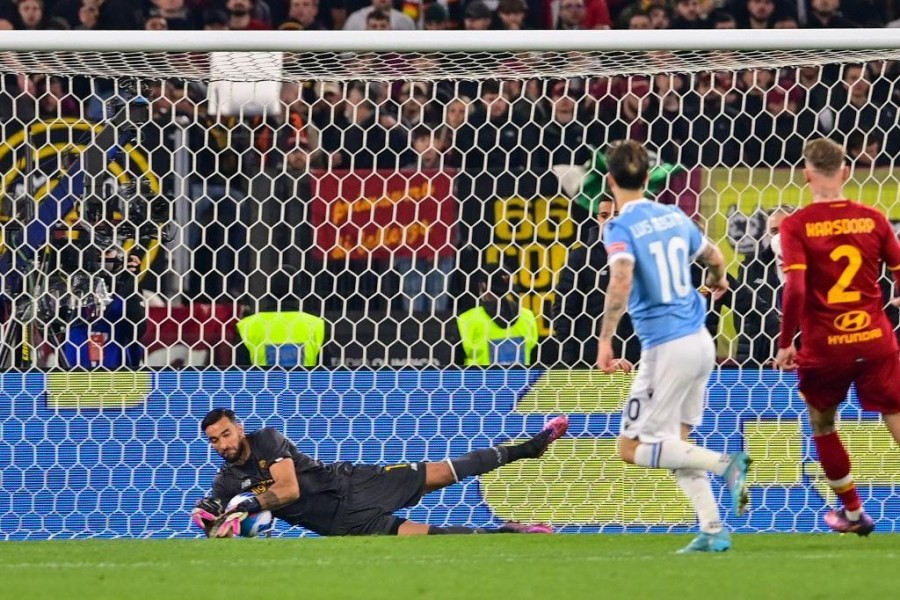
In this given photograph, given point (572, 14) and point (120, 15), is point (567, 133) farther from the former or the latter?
point (120, 15)

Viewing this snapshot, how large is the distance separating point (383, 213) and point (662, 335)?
2798mm

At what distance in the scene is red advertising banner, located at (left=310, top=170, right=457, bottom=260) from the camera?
29.6ft

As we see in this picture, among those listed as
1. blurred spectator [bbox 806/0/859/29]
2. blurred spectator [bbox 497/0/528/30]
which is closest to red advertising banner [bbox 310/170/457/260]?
blurred spectator [bbox 497/0/528/30]

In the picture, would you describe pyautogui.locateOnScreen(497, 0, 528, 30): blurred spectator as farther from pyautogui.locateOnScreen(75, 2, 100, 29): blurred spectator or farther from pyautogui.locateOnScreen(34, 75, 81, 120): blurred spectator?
pyautogui.locateOnScreen(34, 75, 81, 120): blurred spectator

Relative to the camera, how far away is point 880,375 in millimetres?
7109

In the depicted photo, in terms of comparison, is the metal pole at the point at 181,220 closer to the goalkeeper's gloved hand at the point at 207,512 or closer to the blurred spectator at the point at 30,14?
the goalkeeper's gloved hand at the point at 207,512

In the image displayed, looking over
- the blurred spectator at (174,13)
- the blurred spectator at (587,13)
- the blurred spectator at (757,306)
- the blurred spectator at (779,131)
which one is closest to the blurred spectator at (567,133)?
the blurred spectator at (779,131)

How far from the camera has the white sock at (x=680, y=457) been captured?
6551 mm

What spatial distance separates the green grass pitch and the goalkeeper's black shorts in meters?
1.09

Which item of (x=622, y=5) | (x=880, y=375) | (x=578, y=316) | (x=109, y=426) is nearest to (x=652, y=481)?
(x=578, y=316)

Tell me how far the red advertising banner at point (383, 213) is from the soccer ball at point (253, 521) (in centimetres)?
141

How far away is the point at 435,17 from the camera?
13375mm

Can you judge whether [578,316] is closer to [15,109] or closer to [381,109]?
[381,109]

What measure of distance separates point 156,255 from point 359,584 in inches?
135
